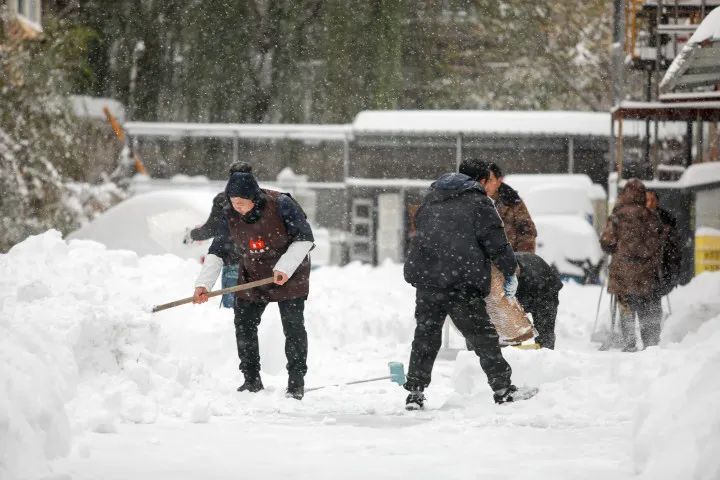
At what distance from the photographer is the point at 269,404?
7.68 metres

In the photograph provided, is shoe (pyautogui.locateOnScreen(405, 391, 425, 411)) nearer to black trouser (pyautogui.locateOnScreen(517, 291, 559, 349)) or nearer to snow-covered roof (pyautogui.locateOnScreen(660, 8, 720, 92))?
black trouser (pyautogui.locateOnScreen(517, 291, 559, 349))

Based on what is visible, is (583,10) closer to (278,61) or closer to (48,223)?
(278,61)

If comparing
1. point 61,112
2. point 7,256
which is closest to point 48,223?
point 61,112

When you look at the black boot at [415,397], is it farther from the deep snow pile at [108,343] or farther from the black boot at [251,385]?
the black boot at [251,385]

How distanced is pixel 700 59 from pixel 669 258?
97.6 inches

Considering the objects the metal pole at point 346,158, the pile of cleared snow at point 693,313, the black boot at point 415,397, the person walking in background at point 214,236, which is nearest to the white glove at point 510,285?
the black boot at point 415,397

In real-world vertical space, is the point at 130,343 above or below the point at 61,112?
below

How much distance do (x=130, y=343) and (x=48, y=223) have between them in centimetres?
1443

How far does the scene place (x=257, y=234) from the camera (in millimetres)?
8148

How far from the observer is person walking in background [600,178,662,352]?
11.1 metres

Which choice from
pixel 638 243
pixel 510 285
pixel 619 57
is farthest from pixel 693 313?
pixel 619 57

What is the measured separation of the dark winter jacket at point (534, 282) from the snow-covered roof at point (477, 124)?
784 inches

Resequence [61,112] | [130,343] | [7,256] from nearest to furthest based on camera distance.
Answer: [130,343] → [7,256] → [61,112]

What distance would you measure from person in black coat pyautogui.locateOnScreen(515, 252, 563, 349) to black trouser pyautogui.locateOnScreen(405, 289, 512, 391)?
1.70m
